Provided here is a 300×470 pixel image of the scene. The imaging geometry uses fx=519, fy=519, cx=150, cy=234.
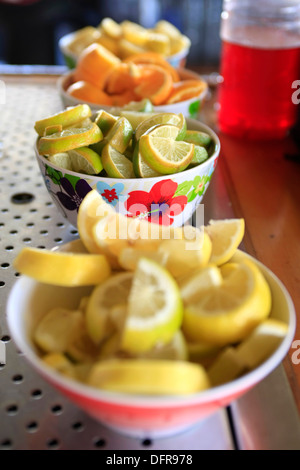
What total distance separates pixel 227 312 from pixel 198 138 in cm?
39

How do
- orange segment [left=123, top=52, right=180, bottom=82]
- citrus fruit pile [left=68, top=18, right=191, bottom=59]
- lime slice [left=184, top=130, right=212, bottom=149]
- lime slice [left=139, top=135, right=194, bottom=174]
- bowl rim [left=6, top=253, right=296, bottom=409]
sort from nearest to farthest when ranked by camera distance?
bowl rim [left=6, top=253, right=296, bottom=409] → lime slice [left=139, top=135, right=194, bottom=174] → lime slice [left=184, top=130, right=212, bottom=149] → orange segment [left=123, top=52, right=180, bottom=82] → citrus fruit pile [left=68, top=18, right=191, bottom=59]

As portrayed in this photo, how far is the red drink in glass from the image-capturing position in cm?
104

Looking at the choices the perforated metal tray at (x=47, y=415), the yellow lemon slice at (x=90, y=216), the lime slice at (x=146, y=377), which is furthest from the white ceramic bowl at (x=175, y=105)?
the lime slice at (x=146, y=377)

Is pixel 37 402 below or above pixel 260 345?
below

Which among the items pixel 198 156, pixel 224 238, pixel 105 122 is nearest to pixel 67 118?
pixel 105 122

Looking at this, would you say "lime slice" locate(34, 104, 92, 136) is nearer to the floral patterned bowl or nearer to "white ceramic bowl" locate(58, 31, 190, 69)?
the floral patterned bowl

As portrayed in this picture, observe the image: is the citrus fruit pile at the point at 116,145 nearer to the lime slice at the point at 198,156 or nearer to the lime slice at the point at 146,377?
the lime slice at the point at 198,156

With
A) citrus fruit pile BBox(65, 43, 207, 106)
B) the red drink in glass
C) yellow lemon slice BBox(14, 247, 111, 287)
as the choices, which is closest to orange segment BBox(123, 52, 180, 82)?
citrus fruit pile BBox(65, 43, 207, 106)

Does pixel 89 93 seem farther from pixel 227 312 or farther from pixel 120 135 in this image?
pixel 227 312

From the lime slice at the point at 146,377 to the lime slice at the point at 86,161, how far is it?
0.34 meters

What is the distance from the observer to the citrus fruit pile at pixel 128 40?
115 centimetres

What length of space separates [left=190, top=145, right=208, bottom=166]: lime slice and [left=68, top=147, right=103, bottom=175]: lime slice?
0.13 m

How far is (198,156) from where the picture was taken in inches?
28.2

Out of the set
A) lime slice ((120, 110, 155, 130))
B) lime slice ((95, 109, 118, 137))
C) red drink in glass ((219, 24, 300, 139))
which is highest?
lime slice ((95, 109, 118, 137))
